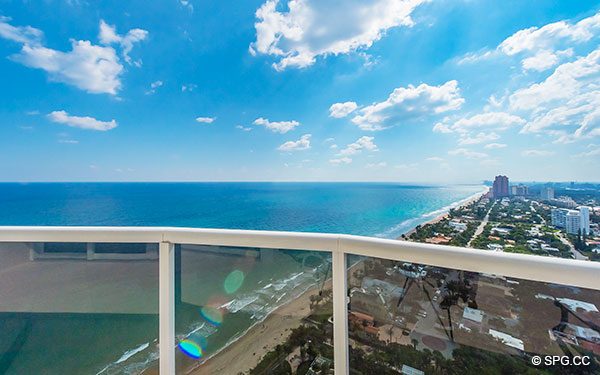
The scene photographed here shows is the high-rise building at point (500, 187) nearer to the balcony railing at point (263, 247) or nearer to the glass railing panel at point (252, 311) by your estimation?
the balcony railing at point (263, 247)

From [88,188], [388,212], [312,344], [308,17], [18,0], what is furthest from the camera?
[88,188]

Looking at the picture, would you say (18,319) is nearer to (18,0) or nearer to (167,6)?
(167,6)

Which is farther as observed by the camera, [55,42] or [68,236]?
[55,42]

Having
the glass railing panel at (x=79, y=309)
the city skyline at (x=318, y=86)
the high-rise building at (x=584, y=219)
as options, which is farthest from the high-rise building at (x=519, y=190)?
the glass railing panel at (x=79, y=309)

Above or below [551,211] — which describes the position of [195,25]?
above

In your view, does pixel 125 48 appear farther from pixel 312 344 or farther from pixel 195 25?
pixel 312 344

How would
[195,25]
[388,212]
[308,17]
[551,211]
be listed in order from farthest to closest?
[388,212]
[195,25]
[308,17]
[551,211]

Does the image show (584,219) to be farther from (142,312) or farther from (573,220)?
(142,312)

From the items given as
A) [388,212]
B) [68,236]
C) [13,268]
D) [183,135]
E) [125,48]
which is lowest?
[388,212]

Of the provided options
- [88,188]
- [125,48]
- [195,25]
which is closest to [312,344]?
[195,25]
